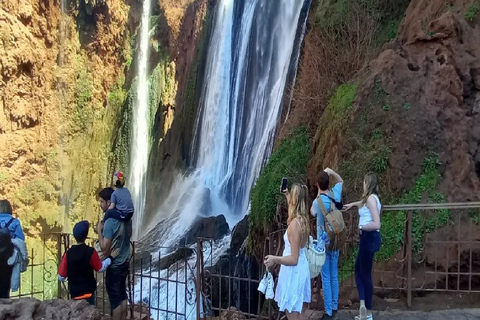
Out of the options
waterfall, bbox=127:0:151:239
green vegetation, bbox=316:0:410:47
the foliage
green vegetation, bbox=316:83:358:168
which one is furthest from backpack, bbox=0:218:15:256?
waterfall, bbox=127:0:151:239

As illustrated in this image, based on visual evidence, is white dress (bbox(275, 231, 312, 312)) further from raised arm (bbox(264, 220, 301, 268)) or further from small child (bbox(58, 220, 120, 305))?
small child (bbox(58, 220, 120, 305))

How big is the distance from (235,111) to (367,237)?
1503cm

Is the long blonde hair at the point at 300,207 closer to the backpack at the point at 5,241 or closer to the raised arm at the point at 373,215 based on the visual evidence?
the raised arm at the point at 373,215

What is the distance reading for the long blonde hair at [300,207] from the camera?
403 centimetres

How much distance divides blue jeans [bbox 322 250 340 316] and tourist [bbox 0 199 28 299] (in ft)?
10.8

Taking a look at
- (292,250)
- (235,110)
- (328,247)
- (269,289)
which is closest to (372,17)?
(328,247)

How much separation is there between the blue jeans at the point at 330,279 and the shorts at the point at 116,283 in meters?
2.33

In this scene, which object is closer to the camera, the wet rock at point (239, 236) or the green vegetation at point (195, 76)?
the wet rock at point (239, 236)

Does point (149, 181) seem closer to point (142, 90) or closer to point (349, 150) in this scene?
point (142, 90)

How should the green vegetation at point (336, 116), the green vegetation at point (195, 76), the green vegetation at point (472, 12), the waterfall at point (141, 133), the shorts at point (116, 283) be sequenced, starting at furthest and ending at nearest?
1. the green vegetation at point (195, 76)
2. the waterfall at point (141, 133)
3. the green vegetation at point (336, 116)
4. the green vegetation at point (472, 12)
5. the shorts at point (116, 283)

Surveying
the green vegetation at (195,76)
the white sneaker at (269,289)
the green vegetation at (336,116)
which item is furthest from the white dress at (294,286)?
the green vegetation at (195,76)

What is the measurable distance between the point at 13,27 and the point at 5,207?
38.5 ft

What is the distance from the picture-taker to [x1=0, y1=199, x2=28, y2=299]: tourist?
200 inches

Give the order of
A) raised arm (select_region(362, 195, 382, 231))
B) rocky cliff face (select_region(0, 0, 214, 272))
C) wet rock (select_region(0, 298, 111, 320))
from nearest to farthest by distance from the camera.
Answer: wet rock (select_region(0, 298, 111, 320)), raised arm (select_region(362, 195, 382, 231)), rocky cliff face (select_region(0, 0, 214, 272))
